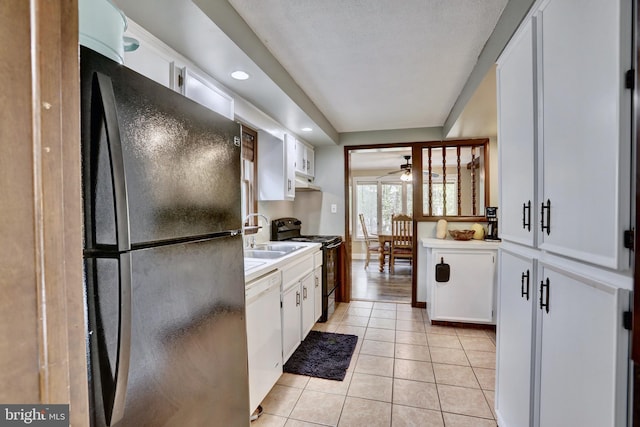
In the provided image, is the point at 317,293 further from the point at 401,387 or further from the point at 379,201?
the point at 379,201

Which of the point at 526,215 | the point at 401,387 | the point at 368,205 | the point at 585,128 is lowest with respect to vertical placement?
the point at 401,387

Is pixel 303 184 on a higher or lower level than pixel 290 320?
higher

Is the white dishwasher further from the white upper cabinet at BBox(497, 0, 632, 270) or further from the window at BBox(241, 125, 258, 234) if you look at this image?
the white upper cabinet at BBox(497, 0, 632, 270)

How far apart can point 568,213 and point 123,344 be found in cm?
134

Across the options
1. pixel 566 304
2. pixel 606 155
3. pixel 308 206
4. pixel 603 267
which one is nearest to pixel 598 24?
pixel 606 155

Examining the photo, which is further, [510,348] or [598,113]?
[510,348]

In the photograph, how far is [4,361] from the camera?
0.35 metres

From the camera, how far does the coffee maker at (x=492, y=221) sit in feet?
11.2

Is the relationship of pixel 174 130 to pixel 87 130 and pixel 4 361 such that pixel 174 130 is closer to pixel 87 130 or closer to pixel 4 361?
pixel 87 130

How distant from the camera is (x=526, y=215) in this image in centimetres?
129

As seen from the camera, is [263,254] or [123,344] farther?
[263,254]

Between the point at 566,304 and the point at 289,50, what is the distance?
76.5 inches

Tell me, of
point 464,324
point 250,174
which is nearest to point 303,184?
point 250,174

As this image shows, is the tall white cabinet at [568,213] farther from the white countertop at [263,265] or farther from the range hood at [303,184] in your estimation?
the range hood at [303,184]
